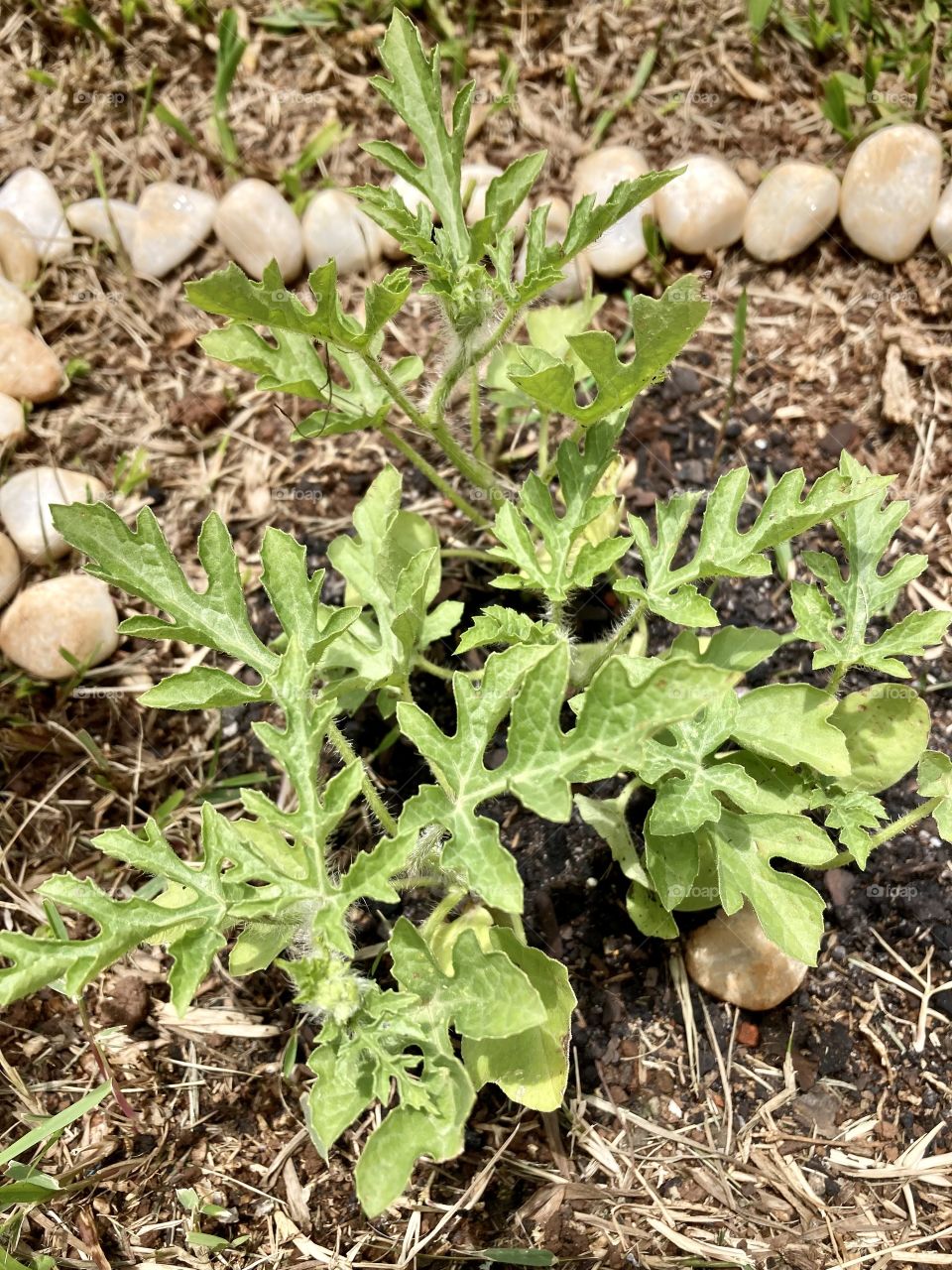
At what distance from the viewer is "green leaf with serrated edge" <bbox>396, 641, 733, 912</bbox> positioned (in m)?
1.74

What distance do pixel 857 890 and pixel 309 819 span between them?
143 cm

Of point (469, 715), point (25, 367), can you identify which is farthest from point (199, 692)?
point (25, 367)

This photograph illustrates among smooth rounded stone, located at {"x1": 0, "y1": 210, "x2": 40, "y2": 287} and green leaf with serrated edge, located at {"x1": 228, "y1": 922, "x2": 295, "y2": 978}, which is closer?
green leaf with serrated edge, located at {"x1": 228, "y1": 922, "x2": 295, "y2": 978}

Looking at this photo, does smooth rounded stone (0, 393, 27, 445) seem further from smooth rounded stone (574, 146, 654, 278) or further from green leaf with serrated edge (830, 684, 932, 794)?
green leaf with serrated edge (830, 684, 932, 794)

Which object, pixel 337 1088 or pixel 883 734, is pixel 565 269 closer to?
pixel 883 734

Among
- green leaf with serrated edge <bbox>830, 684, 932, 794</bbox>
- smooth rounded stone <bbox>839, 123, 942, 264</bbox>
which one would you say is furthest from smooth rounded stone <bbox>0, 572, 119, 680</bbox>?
smooth rounded stone <bbox>839, 123, 942, 264</bbox>

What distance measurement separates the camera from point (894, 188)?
10.5ft

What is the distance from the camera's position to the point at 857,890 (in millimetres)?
2648

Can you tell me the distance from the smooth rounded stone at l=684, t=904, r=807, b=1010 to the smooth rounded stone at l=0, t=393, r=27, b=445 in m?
2.36

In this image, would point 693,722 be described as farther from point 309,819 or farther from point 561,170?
point 561,170

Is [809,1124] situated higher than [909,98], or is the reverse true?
[909,98]

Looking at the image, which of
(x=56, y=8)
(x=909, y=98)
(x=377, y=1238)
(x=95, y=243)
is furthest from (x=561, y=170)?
(x=377, y=1238)

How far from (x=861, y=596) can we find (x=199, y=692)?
143 centimetres

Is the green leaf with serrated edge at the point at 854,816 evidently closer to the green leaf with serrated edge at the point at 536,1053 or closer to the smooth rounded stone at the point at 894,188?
the green leaf with serrated edge at the point at 536,1053
